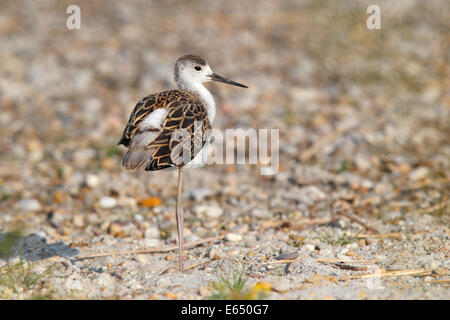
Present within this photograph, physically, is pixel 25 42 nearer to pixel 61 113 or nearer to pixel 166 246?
pixel 61 113

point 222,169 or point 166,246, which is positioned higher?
point 222,169

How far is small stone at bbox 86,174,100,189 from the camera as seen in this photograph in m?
6.80

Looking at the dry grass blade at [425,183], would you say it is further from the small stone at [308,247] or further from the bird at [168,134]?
the bird at [168,134]

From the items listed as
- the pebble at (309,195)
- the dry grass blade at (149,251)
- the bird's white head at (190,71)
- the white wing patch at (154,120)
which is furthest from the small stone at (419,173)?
the white wing patch at (154,120)

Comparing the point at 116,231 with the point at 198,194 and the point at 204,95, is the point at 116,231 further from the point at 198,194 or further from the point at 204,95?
the point at 204,95

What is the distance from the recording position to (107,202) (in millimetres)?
6406

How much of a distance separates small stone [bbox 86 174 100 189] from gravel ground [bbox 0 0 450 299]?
0.03 meters

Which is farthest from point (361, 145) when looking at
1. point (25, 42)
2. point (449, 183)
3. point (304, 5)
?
point (25, 42)

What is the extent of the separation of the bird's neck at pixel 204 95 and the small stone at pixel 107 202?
1.70 m

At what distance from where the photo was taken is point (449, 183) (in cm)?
641

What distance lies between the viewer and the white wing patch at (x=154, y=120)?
470 cm

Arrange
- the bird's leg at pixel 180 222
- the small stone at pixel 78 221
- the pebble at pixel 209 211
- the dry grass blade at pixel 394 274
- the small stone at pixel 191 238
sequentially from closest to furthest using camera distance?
the dry grass blade at pixel 394 274
the bird's leg at pixel 180 222
the small stone at pixel 191 238
the small stone at pixel 78 221
the pebble at pixel 209 211

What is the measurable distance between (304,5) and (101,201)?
24.0 feet
